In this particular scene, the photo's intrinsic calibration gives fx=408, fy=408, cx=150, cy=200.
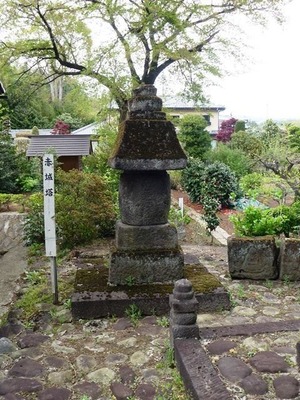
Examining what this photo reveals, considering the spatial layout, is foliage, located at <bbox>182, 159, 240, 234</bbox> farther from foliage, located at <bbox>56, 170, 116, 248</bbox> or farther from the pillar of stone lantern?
the pillar of stone lantern

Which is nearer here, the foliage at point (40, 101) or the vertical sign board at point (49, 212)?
the vertical sign board at point (49, 212)

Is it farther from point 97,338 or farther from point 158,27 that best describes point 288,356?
point 158,27

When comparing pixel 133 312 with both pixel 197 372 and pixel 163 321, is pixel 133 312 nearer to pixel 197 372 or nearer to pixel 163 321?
pixel 163 321

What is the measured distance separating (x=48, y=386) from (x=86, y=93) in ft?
45.5

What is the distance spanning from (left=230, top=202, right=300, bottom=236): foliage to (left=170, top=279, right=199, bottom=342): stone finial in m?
2.72

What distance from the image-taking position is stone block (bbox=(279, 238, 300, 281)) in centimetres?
548

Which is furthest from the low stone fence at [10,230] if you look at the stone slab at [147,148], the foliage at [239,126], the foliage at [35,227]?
the foliage at [239,126]

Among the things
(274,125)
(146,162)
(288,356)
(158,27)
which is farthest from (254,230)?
(274,125)

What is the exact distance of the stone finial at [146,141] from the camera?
4562mm

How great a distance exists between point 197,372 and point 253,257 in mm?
2839

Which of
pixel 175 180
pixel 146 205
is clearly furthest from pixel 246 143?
pixel 146 205

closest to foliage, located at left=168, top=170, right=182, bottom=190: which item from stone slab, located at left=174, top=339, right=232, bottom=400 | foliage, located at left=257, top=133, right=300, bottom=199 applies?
foliage, located at left=257, top=133, right=300, bottom=199

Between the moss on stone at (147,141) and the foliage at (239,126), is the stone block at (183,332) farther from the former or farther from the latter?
the foliage at (239,126)

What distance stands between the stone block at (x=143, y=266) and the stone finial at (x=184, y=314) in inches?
51.1
